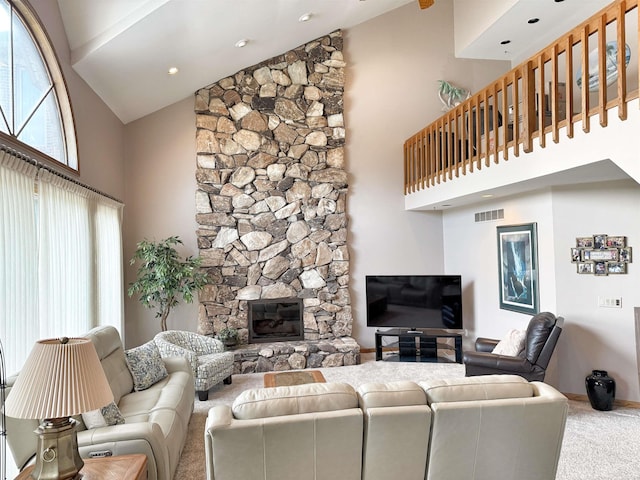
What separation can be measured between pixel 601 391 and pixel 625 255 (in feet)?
4.51

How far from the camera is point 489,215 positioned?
19.2ft

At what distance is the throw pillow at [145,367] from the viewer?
372 centimetres

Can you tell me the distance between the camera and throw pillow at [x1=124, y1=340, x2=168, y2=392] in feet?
12.2

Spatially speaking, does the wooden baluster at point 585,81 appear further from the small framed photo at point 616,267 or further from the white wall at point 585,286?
the small framed photo at point 616,267

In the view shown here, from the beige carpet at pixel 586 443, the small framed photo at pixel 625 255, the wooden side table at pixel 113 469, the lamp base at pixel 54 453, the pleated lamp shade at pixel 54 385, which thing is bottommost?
the beige carpet at pixel 586 443

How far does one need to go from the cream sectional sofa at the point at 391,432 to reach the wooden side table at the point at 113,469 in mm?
401

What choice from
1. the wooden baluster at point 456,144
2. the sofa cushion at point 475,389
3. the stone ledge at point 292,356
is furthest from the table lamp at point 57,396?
the wooden baluster at point 456,144

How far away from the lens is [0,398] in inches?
87.7

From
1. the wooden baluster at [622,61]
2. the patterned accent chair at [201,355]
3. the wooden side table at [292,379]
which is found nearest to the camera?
the wooden baluster at [622,61]

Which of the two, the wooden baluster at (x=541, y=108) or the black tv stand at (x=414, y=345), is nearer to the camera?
the wooden baluster at (x=541, y=108)

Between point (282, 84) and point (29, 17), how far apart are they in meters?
3.78

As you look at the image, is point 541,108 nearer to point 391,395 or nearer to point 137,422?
point 391,395

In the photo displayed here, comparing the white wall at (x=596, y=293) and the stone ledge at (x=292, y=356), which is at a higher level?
the white wall at (x=596, y=293)

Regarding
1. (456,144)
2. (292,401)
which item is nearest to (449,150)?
(456,144)
